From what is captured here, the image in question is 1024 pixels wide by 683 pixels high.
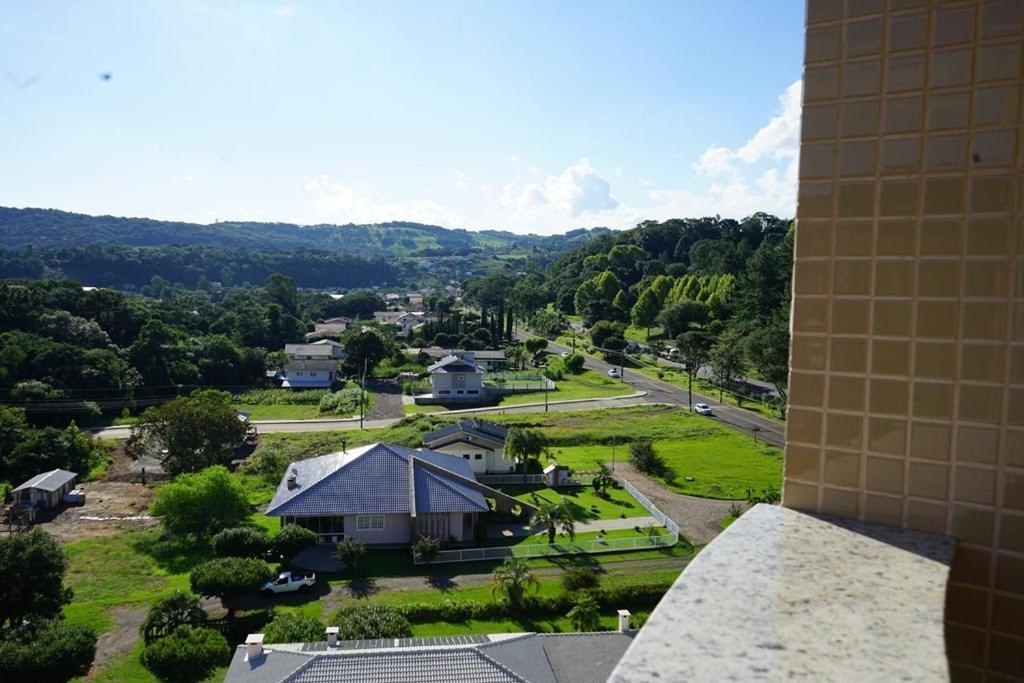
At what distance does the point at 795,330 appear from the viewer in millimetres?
3109

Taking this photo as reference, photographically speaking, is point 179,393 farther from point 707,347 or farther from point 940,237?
point 940,237

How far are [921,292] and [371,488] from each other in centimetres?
1815

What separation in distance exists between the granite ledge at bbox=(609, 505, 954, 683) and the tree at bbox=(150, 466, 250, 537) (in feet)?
61.8

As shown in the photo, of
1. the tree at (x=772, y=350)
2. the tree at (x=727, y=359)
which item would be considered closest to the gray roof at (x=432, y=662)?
the tree at (x=772, y=350)

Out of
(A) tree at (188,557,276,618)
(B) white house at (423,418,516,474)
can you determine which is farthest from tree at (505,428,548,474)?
(A) tree at (188,557,276,618)

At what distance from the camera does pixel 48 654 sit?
11.5 m

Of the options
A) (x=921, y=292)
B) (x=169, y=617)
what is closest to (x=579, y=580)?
(x=169, y=617)

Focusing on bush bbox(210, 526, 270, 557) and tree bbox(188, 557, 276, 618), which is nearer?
tree bbox(188, 557, 276, 618)

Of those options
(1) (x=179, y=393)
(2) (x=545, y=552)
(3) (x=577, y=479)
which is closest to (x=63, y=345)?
(1) (x=179, y=393)

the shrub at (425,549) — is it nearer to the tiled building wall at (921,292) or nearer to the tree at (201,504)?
the tree at (201,504)

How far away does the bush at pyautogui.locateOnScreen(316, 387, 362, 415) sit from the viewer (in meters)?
37.6

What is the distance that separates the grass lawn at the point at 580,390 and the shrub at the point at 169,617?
2647cm

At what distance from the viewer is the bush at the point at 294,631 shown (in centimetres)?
1237

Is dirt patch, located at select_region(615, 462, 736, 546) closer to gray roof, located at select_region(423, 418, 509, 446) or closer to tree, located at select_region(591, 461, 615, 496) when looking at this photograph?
tree, located at select_region(591, 461, 615, 496)
